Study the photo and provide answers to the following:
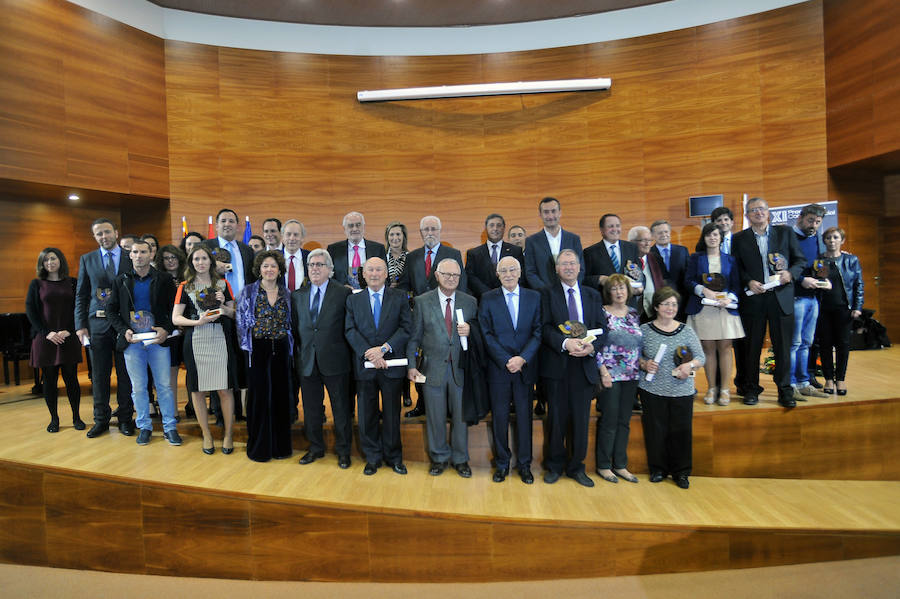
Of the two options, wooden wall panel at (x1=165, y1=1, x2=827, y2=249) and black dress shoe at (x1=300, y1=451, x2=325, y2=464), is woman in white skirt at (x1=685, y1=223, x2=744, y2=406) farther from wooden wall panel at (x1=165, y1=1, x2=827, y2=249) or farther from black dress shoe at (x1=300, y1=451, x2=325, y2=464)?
wooden wall panel at (x1=165, y1=1, x2=827, y2=249)

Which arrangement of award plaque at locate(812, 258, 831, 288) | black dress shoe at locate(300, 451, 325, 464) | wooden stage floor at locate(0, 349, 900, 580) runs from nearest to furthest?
wooden stage floor at locate(0, 349, 900, 580)
black dress shoe at locate(300, 451, 325, 464)
award plaque at locate(812, 258, 831, 288)

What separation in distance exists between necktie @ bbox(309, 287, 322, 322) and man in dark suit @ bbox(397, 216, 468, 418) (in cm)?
72

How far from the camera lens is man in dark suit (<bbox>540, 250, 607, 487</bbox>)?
3361 millimetres

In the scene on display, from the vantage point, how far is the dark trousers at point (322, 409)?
3510 millimetres

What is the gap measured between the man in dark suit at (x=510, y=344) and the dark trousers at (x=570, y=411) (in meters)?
0.16

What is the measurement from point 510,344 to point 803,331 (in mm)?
2688

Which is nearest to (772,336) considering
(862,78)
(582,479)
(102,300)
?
(582,479)

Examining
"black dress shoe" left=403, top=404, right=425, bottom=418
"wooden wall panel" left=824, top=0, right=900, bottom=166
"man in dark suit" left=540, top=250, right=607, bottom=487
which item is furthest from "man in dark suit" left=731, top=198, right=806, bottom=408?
"wooden wall panel" left=824, top=0, right=900, bottom=166

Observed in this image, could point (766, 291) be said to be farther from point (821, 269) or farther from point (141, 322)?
point (141, 322)

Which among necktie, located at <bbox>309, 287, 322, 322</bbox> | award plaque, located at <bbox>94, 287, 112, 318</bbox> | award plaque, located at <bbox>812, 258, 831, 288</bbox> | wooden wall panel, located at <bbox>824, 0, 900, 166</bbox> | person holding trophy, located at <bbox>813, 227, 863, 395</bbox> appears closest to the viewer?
necktie, located at <bbox>309, 287, 322, 322</bbox>

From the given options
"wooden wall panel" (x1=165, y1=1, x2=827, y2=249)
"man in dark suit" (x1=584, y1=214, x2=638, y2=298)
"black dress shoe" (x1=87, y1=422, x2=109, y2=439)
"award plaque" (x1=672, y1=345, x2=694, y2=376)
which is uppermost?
"wooden wall panel" (x1=165, y1=1, x2=827, y2=249)

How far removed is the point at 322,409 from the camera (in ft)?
12.3

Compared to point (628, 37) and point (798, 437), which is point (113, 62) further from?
point (798, 437)

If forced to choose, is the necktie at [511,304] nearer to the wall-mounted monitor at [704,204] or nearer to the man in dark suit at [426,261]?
the man in dark suit at [426,261]
